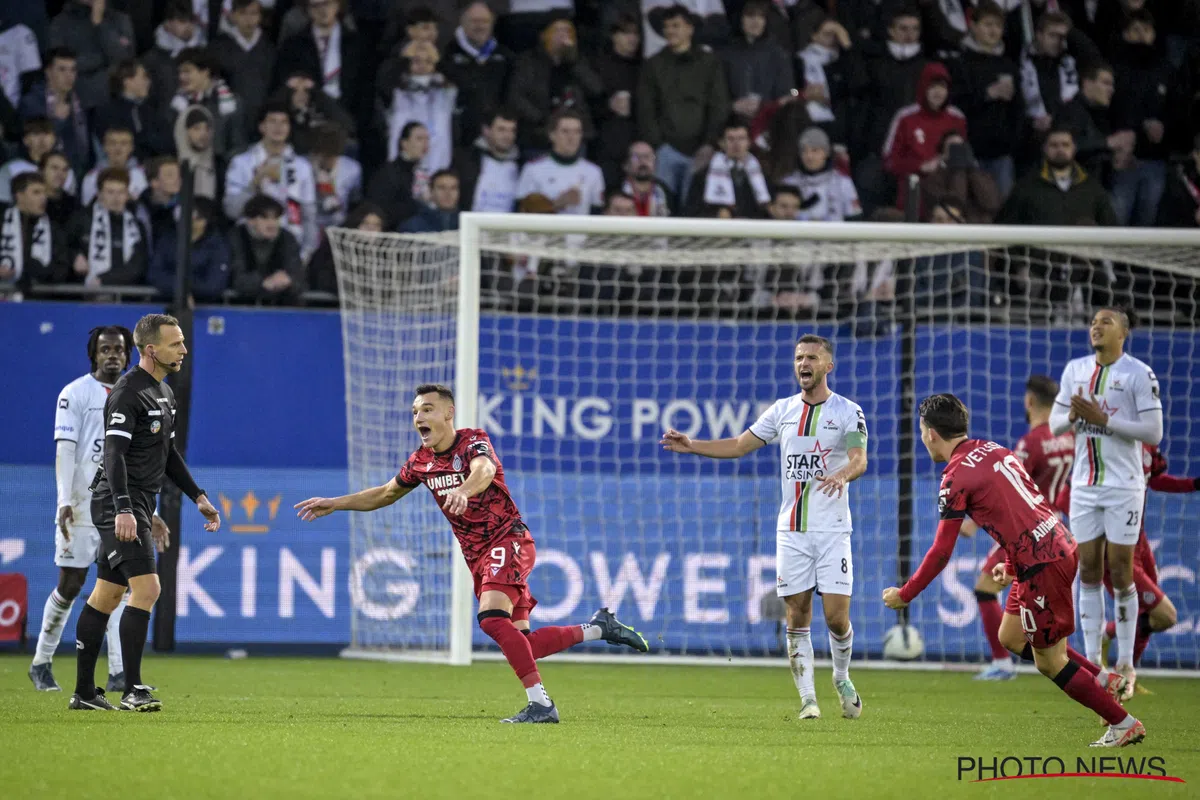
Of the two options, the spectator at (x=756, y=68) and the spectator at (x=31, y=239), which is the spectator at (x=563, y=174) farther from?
the spectator at (x=31, y=239)

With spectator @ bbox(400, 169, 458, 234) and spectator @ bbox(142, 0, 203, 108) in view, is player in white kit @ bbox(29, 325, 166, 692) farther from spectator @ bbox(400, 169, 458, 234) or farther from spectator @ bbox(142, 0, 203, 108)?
spectator @ bbox(142, 0, 203, 108)

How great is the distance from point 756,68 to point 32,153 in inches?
286

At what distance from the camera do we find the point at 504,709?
8805mm

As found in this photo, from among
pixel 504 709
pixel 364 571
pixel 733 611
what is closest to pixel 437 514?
pixel 364 571

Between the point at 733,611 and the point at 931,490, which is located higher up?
the point at 931,490

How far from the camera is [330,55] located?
15.7 meters

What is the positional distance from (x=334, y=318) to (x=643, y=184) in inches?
138

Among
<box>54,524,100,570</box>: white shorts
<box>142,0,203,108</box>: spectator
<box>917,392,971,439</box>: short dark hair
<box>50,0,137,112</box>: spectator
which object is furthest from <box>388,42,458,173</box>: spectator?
<box>917,392,971,439</box>: short dark hair

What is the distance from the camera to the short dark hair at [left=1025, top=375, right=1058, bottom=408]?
11.5m

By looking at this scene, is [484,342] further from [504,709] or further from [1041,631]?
[1041,631]

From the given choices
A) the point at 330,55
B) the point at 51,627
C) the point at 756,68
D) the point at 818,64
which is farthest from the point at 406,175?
the point at 51,627

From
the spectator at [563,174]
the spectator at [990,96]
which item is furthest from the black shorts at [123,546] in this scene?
the spectator at [990,96]

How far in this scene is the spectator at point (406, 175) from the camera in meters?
14.9

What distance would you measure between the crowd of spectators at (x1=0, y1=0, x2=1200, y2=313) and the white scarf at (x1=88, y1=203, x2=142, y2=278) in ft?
0.07
